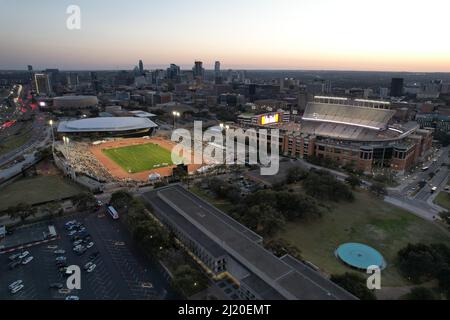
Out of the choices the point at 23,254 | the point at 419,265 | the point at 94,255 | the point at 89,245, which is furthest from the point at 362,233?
the point at 23,254

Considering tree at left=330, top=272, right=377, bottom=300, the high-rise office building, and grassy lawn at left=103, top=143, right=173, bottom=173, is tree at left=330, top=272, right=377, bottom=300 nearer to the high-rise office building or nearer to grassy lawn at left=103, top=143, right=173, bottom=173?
grassy lawn at left=103, top=143, right=173, bottom=173

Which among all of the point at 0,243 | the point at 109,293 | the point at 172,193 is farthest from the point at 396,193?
the point at 0,243

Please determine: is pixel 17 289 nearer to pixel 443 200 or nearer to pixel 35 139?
pixel 443 200

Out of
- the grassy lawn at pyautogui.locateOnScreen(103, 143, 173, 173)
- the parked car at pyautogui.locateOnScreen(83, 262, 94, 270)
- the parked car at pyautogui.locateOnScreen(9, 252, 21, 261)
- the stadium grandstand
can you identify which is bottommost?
the parked car at pyautogui.locateOnScreen(83, 262, 94, 270)

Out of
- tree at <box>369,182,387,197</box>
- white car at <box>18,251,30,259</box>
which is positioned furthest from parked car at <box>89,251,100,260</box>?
tree at <box>369,182,387,197</box>

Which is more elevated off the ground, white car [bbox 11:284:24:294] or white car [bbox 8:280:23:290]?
white car [bbox 8:280:23:290]

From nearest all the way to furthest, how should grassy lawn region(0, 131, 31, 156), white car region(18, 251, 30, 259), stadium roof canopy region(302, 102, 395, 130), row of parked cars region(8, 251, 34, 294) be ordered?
row of parked cars region(8, 251, 34, 294), white car region(18, 251, 30, 259), stadium roof canopy region(302, 102, 395, 130), grassy lawn region(0, 131, 31, 156)

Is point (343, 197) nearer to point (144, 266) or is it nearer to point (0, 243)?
point (144, 266)
